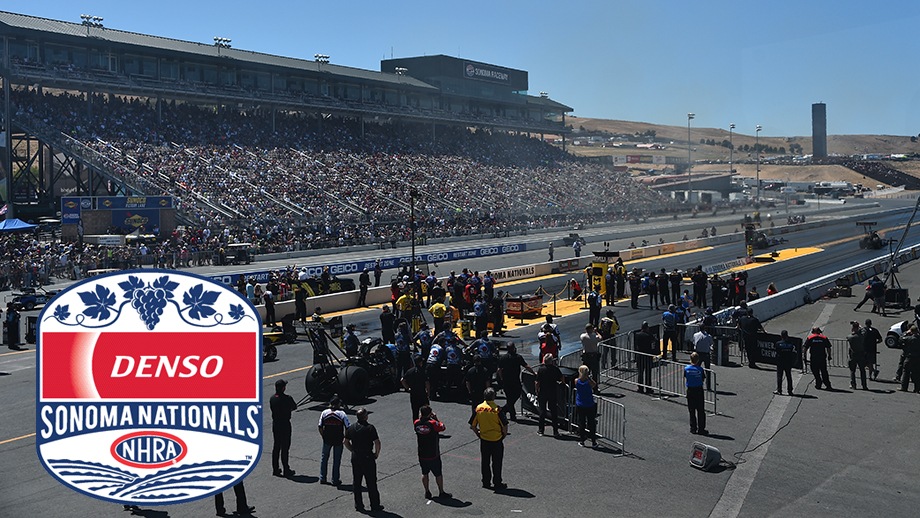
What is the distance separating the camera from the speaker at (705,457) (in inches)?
483

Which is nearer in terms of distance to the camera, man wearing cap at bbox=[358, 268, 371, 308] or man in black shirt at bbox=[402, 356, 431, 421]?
man in black shirt at bbox=[402, 356, 431, 421]

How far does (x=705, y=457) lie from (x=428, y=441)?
13.9 feet

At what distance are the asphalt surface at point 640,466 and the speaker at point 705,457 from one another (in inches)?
4.7

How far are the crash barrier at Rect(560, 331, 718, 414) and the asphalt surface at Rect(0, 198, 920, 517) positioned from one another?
47 cm

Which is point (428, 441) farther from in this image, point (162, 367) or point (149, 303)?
point (149, 303)

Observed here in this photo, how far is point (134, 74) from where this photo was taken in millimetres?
63812

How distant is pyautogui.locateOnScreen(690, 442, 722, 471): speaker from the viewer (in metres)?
12.3

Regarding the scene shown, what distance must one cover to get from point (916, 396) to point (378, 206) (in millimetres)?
47185

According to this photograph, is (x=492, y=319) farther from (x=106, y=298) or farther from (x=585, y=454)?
(x=106, y=298)

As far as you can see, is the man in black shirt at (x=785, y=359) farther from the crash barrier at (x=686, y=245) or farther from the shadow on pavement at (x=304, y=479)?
the crash barrier at (x=686, y=245)

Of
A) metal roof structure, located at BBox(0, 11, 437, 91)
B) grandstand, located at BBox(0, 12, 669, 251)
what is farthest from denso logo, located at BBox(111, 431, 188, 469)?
metal roof structure, located at BBox(0, 11, 437, 91)

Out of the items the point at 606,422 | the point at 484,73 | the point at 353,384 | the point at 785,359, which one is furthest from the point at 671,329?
the point at 484,73

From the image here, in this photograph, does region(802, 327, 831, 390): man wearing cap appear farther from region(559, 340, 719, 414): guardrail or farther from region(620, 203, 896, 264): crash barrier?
region(620, 203, 896, 264): crash barrier

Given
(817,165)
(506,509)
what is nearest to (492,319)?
(506,509)
